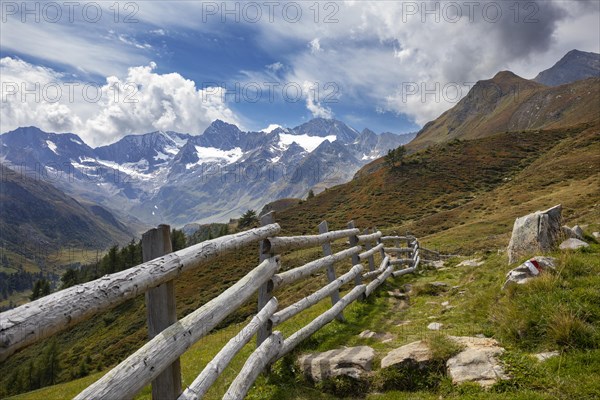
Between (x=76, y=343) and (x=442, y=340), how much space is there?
74.9 m

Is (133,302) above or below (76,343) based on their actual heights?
above

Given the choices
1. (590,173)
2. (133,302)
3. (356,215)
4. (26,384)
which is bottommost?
(26,384)

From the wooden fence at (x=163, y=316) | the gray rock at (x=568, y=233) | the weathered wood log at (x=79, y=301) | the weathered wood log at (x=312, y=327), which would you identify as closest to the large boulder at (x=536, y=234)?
the gray rock at (x=568, y=233)

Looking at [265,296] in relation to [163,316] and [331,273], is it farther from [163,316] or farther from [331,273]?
[331,273]

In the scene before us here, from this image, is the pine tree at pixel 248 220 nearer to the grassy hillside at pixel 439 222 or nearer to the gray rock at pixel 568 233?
the grassy hillside at pixel 439 222

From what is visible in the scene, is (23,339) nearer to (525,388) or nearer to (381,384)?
(381,384)

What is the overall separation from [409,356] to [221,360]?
3.08 metres

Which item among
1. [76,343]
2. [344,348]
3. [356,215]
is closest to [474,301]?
[344,348]

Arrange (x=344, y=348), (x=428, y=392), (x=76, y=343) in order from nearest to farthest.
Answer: (x=428, y=392)
(x=344, y=348)
(x=76, y=343)

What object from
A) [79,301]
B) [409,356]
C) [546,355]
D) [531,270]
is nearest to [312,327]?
[409,356]

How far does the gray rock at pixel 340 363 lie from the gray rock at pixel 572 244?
6047 mm

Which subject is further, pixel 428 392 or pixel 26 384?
pixel 26 384

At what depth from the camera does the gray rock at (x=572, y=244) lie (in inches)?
348

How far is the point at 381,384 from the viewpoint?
570 cm
